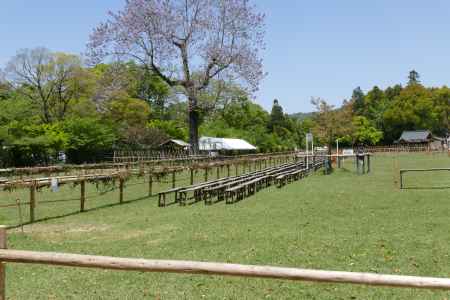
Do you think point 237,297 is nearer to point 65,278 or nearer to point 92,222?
point 65,278

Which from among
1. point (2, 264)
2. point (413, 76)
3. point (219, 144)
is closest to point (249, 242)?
point (2, 264)

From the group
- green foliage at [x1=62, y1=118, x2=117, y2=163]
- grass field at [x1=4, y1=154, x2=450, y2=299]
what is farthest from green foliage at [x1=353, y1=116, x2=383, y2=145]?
grass field at [x1=4, y1=154, x2=450, y2=299]

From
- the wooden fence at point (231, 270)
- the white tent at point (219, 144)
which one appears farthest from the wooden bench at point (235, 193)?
the white tent at point (219, 144)

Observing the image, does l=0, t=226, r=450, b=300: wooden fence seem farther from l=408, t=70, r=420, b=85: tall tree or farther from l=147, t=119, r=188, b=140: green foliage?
l=408, t=70, r=420, b=85: tall tree

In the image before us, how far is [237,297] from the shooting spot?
5680mm

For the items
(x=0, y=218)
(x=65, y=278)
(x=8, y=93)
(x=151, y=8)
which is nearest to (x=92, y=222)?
(x=0, y=218)

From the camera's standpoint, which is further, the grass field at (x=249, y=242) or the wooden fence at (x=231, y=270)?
the grass field at (x=249, y=242)

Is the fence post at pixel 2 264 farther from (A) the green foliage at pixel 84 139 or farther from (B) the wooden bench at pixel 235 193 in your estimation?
(A) the green foliage at pixel 84 139

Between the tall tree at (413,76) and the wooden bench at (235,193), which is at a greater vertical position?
the tall tree at (413,76)

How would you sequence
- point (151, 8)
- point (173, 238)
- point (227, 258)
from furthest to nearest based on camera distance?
point (151, 8) < point (173, 238) < point (227, 258)

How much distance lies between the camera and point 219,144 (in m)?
67.3

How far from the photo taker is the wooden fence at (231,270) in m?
3.49

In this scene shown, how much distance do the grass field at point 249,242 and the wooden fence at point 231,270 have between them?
1.95 metres

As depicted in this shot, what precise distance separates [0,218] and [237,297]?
9.17 meters
